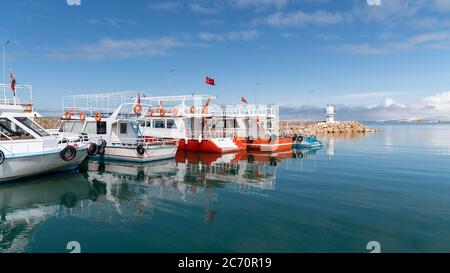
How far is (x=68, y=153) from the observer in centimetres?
1847

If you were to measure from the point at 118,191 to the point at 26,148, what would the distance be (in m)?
6.39

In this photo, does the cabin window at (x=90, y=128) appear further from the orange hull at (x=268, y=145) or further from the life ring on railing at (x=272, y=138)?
the life ring on railing at (x=272, y=138)

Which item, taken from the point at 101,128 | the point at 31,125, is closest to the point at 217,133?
the point at 101,128

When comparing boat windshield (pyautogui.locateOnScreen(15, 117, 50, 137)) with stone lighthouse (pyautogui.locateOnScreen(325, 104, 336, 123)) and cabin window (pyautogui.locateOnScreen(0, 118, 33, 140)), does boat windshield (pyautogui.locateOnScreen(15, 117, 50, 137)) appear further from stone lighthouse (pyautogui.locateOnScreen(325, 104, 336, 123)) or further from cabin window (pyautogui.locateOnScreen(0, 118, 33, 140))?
stone lighthouse (pyautogui.locateOnScreen(325, 104, 336, 123))

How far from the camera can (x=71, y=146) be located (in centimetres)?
1867

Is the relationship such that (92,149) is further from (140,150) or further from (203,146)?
(203,146)

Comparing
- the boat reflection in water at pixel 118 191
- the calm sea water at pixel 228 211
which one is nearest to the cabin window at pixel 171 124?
the boat reflection in water at pixel 118 191

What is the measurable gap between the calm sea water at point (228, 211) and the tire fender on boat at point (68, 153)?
1376 millimetres

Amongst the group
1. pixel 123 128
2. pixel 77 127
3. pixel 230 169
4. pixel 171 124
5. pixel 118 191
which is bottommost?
pixel 118 191

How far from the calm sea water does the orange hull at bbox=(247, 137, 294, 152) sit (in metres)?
11.5

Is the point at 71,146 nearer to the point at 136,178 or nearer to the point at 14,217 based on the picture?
the point at 136,178
